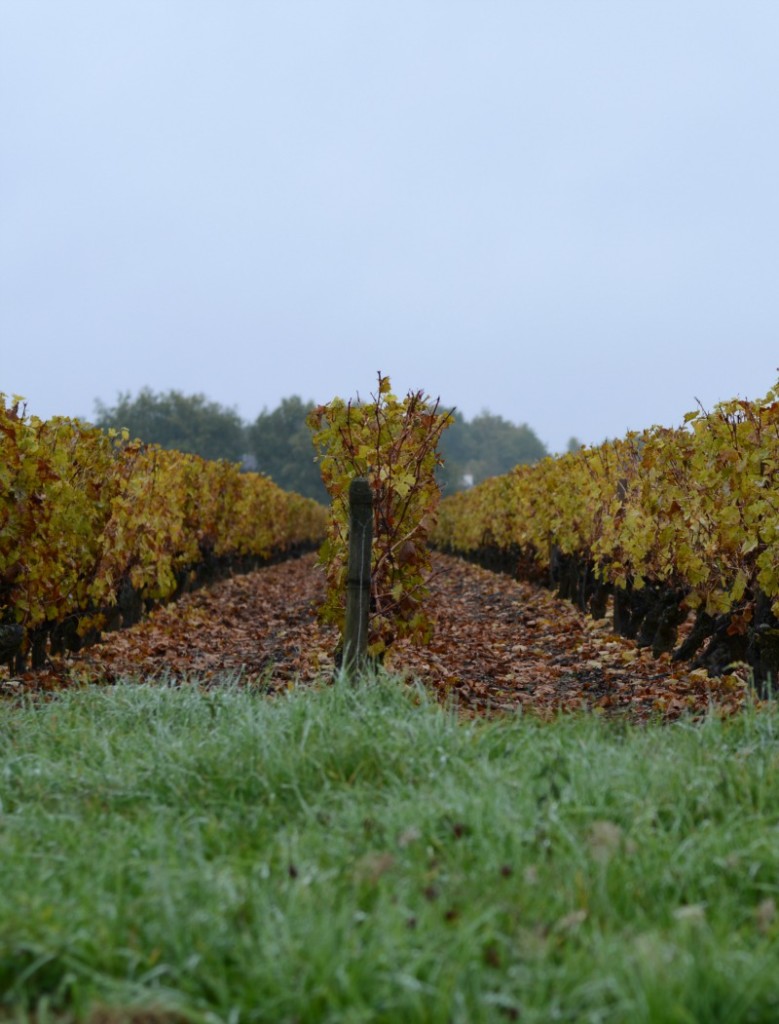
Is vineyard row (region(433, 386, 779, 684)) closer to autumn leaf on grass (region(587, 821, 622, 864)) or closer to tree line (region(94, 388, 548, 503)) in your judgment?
autumn leaf on grass (region(587, 821, 622, 864))

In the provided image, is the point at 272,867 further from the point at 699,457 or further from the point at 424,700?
the point at 699,457

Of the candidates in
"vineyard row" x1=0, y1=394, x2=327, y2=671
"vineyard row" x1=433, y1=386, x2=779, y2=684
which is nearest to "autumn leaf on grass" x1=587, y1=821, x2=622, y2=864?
"vineyard row" x1=433, y1=386, x2=779, y2=684

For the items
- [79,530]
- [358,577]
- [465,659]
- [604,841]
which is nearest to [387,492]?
[358,577]

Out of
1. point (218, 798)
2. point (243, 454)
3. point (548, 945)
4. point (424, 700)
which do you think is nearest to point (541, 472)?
point (424, 700)

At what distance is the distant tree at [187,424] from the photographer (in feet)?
253

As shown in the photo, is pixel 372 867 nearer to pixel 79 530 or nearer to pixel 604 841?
pixel 604 841

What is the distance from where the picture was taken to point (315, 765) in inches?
150

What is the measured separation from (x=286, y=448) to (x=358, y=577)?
7265 centimetres

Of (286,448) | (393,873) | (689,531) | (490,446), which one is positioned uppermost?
(490,446)

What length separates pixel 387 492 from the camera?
290 inches

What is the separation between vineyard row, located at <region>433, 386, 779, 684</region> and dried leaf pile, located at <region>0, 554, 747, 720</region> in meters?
0.36

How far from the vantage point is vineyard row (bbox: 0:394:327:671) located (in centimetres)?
790

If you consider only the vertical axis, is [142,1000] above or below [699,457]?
below

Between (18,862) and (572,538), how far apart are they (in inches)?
448
